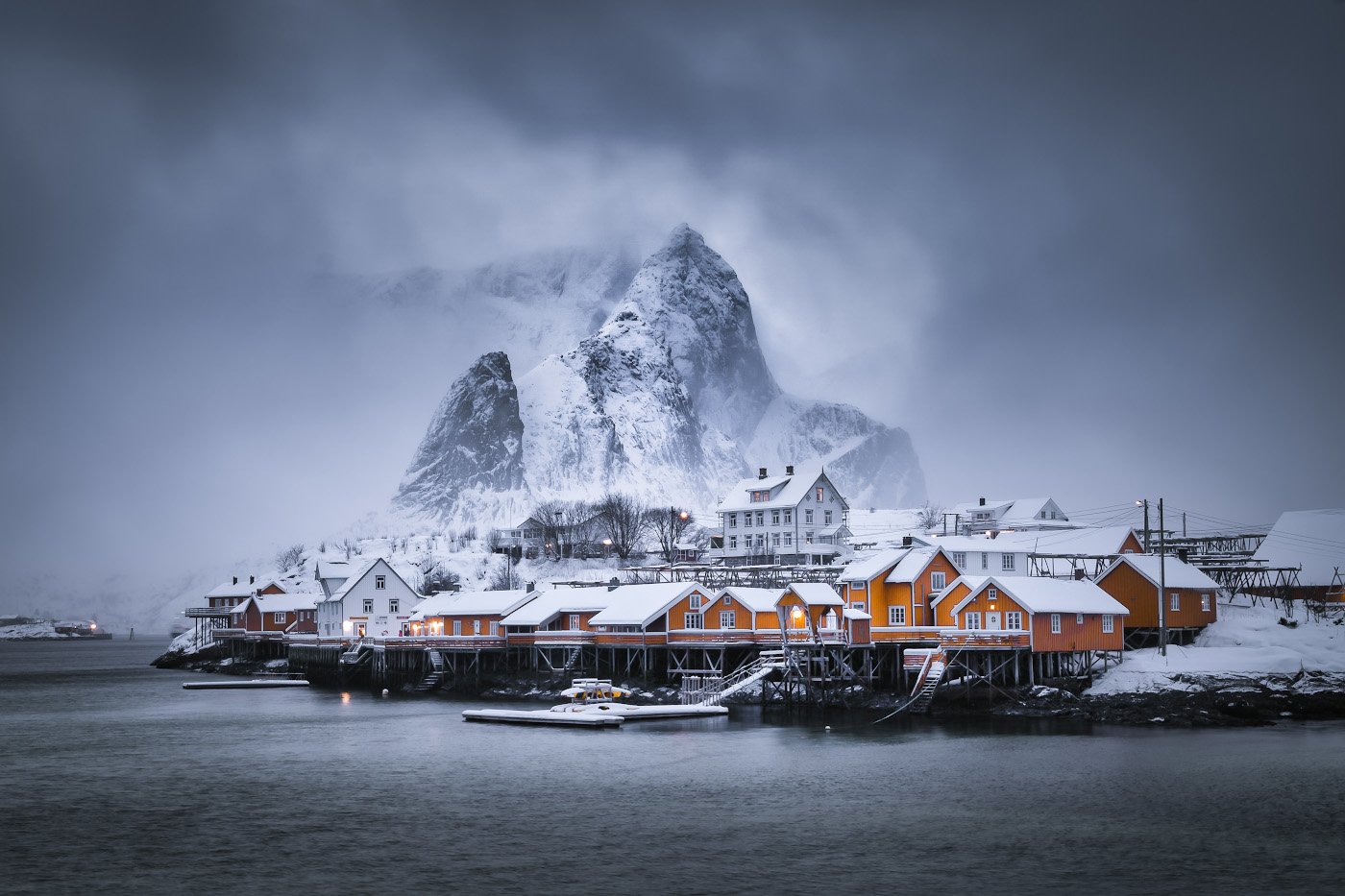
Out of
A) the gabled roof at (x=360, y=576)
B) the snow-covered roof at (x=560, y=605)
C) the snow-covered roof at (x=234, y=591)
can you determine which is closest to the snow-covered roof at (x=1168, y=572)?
the snow-covered roof at (x=560, y=605)

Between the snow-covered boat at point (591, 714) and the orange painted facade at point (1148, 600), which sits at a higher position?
the orange painted facade at point (1148, 600)

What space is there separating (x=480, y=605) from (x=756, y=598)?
28.0 meters

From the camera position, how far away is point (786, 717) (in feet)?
229

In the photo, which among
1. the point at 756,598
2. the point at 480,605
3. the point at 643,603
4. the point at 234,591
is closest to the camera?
the point at 756,598

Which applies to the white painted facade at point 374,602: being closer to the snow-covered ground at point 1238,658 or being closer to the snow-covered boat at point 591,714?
the snow-covered boat at point 591,714

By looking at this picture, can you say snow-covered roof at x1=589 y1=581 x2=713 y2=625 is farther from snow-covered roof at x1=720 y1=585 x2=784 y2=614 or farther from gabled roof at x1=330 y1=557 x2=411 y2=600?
gabled roof at x1=330 y1=557 x2=411 y2=600

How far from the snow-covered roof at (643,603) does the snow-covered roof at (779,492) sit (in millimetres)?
35846

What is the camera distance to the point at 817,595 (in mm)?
77250

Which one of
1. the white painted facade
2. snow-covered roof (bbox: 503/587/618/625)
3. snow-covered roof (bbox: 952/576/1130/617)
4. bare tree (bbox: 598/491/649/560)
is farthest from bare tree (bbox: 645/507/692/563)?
snow-covered roof (bbox: 952/576/1130/617)

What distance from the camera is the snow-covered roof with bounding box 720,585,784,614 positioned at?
263ft

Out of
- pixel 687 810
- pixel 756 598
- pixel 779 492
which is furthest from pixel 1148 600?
pixel 779 492

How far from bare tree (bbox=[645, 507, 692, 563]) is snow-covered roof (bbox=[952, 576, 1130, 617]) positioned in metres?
68.0

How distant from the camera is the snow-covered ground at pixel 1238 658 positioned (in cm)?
6662

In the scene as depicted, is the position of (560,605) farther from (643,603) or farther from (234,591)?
(234,591)
